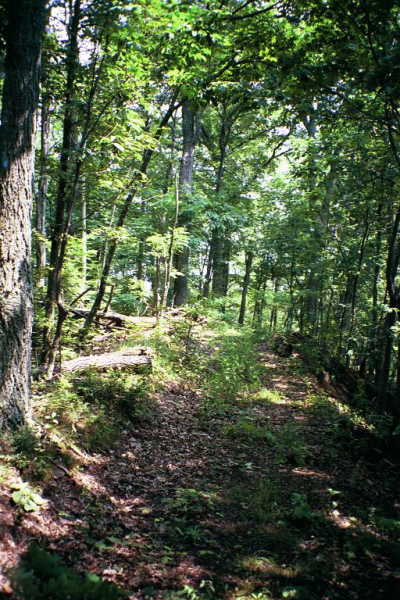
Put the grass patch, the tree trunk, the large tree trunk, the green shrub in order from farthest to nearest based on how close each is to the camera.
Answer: the grass patch < the tree trunk < the large tree trunk < the green shrub

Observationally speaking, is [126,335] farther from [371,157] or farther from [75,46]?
[371,157]

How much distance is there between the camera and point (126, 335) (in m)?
10.8

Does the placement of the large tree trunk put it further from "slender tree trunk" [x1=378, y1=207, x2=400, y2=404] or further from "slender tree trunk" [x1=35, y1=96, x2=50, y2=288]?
"slender tree trunk" [x1=378, y1=207, x2=400, y2=404]

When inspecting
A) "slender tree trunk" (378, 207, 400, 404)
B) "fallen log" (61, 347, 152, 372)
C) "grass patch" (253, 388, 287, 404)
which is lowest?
"grass patch" (253, 388, 287, 404)

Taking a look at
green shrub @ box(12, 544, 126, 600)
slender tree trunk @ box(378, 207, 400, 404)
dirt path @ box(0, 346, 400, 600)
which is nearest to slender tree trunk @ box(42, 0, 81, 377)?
dirt path @ box(0, 346, 400, 600)

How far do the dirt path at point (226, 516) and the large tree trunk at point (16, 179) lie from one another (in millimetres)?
1271

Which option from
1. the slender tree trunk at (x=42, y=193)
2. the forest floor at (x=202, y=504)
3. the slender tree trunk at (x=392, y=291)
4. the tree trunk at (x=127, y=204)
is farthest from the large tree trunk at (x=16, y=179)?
the slender tree trunk at (x=392, y=291)

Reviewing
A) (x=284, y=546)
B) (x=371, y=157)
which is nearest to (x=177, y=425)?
(x=284, y=546)

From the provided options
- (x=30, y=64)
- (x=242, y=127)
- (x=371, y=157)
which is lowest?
(x=30, y=64)

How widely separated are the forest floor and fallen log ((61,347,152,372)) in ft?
1.32

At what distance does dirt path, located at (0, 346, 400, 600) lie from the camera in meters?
3.24

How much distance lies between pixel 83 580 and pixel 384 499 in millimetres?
4326

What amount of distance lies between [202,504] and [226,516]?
347mm

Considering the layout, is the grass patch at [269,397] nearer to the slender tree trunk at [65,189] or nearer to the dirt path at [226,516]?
the dirt path at [226,516]
